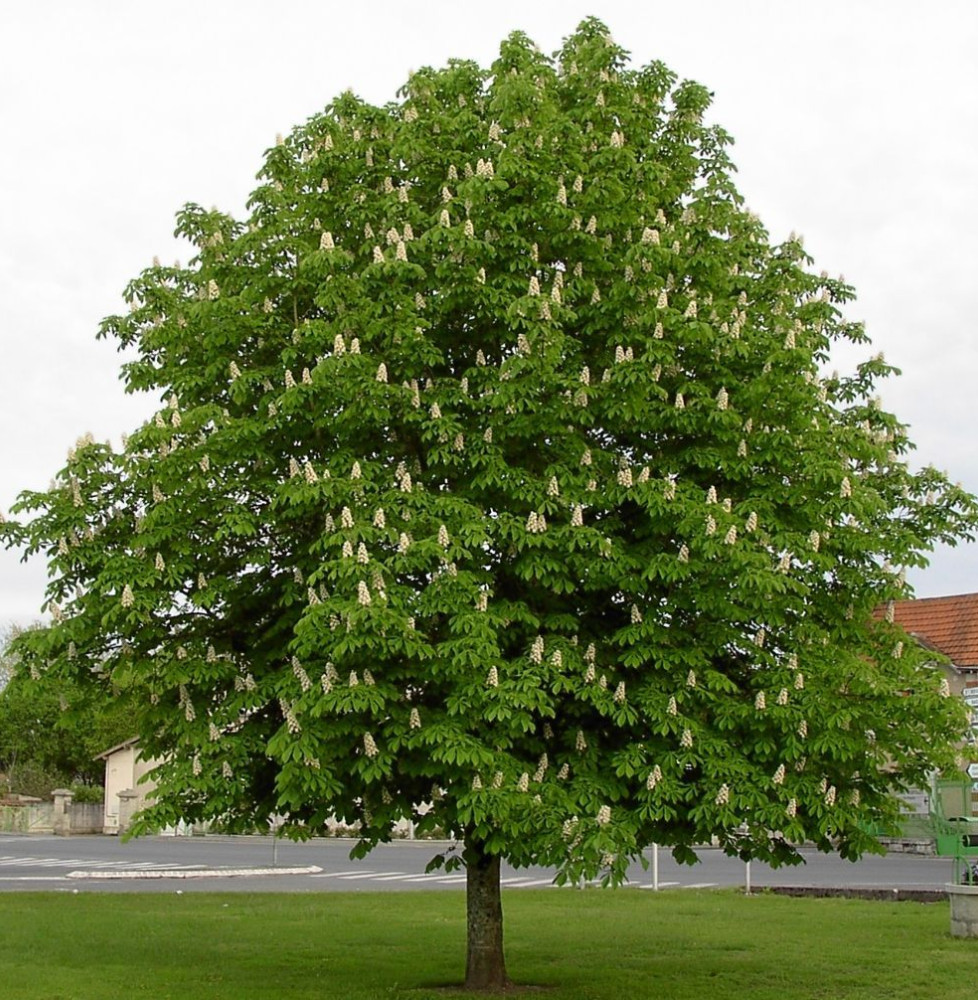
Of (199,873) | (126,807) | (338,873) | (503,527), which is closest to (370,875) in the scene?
(338,873)

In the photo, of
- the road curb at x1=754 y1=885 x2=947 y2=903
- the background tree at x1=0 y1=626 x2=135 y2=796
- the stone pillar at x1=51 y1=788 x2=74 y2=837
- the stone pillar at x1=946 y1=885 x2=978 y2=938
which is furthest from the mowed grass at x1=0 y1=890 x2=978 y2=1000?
the stone pillar at x1=51 y1=788 x2=74 y2=837

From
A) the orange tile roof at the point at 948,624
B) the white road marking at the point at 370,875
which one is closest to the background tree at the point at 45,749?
the white road marking at the point at 370,875

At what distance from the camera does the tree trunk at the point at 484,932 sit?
1368cm

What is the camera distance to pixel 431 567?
445 inches

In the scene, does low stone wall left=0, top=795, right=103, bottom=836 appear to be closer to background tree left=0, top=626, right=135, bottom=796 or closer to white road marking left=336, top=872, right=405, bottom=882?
background tree left=0, top=626, right=135, bottom=796

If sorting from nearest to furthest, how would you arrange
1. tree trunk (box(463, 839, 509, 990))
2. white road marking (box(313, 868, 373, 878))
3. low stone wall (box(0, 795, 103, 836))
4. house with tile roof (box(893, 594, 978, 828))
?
1. tree trunk (box(463, 839, 509, 990))
2. white road marking (box(313, 868, 373, 878))
3. house with tile roof (box(893, 594, 978, 828))
4. low stone wall (box(0, 795, 103, 836))

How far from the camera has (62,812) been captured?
211ft

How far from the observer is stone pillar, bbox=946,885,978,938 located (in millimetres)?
18156

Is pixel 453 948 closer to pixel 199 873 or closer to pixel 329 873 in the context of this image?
pixel 199 873

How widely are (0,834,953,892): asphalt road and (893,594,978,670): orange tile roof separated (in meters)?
5.91

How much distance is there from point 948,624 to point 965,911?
955 inches

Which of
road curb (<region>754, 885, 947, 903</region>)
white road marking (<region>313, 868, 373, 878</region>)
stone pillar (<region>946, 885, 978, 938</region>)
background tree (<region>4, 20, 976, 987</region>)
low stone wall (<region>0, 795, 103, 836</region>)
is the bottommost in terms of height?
low stone wall (<region>0, 795, 103, 836</region>)

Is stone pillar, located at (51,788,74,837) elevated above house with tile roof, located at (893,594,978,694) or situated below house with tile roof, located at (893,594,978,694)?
below

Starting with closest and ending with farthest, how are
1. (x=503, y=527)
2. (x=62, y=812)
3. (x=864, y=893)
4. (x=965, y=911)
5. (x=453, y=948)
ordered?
(x=503, y=527)
(x=453, y=948)
(x=965, y=911)
(x=864, y=893)
(x=62, y=812)
